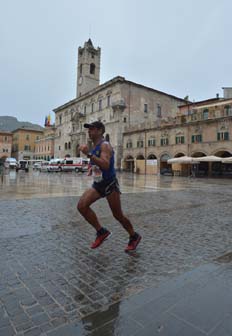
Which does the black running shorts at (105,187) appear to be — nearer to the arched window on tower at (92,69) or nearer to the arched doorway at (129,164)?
the arched doorway at (129,164)

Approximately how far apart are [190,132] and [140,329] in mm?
33700

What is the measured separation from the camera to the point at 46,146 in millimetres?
72188

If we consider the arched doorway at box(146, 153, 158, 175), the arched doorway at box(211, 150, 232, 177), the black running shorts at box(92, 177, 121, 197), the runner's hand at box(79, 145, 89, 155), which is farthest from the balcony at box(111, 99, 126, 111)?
the runner's hand at box(79, 145, 89, 155)

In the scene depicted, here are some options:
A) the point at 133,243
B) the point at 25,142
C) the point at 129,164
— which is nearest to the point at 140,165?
the point at 129,164

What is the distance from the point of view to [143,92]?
46.7 metres

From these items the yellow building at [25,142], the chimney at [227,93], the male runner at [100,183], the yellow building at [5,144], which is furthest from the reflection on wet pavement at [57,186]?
the yellow building at [5,144]

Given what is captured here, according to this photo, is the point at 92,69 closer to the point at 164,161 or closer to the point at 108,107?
the point at 108,107

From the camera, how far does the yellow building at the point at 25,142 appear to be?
265 feet

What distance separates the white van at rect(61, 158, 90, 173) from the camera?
129 feet

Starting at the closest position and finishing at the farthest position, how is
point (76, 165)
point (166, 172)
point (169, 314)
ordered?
point (169, 314), point (166, 172), point (76, 165)

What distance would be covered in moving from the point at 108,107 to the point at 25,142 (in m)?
47.9

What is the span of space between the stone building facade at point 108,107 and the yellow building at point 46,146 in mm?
3280

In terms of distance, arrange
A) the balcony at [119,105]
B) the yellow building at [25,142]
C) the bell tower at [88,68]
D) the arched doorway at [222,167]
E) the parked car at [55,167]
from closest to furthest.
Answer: the arched doorway at [222,167], the parked car at [55,167], the balcony at [119,105], the bell tower at [88,68], the yellow building at [25,142]

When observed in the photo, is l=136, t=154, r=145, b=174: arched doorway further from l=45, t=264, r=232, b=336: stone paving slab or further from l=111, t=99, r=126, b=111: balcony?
l=45, t=264, r=232, b=336: stone paving slab
